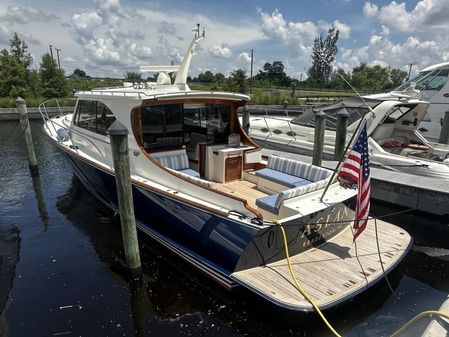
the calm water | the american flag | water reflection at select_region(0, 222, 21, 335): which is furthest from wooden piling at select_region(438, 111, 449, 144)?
water reflection at select_region(0, 222, 21, 335)

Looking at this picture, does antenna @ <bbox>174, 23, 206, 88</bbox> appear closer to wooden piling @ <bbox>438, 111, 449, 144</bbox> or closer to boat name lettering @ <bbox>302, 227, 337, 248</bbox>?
boat name lettering @ <bbox>302, 227, 337, 248</bbox>

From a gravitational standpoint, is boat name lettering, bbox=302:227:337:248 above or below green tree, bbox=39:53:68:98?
below

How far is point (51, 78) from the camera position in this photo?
89.4ft

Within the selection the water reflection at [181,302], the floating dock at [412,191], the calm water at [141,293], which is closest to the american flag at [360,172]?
the calm water at [141,293]

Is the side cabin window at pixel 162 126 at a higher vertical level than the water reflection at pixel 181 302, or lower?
higher

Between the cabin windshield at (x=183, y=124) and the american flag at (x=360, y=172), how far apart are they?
10.0 feet

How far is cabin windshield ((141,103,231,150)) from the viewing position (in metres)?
6.13

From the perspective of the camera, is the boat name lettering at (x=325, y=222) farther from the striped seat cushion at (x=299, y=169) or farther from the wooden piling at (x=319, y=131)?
the wooden piling at (x=319, y=131)

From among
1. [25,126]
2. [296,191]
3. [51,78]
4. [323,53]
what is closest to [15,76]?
[51,78]

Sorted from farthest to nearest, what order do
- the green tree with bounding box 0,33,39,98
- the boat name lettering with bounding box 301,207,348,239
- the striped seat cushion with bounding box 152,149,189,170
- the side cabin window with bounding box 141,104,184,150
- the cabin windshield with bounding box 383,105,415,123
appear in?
the green tree with bounding box 0,33,39,98 < the cabin windshield with bounding box 383,105,415,123 < the striped seat cushion with bounding box 152,149,189,170 < the side cabin window with bounding box 141,104,184,150 < the boat name lettering with bounding box 301,207,348,239

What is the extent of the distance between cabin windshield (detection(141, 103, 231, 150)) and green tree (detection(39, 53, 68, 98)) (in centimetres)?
2450

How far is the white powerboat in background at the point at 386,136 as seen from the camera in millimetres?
8227

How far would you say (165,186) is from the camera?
563cm

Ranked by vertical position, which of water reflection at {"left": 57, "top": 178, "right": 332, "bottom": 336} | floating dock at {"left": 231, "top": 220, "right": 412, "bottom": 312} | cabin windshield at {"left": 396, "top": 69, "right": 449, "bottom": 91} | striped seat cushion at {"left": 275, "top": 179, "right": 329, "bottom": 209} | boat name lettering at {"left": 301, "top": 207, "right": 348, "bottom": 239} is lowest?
water reflection at {"left": 57, "top": 178, "right": 332, "bottom": 336}
